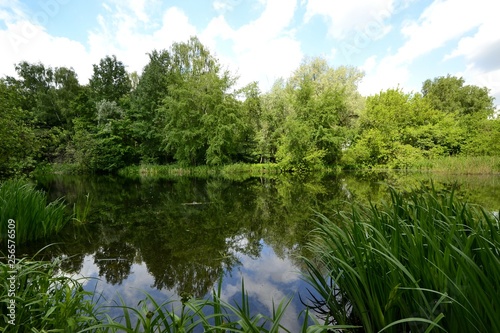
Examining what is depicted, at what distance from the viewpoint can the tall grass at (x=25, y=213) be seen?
12.0 feet

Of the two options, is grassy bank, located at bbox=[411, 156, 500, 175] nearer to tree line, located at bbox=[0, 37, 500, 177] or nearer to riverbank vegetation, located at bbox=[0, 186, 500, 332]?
tree line, located at bbox=[0, 37, 500, 177]

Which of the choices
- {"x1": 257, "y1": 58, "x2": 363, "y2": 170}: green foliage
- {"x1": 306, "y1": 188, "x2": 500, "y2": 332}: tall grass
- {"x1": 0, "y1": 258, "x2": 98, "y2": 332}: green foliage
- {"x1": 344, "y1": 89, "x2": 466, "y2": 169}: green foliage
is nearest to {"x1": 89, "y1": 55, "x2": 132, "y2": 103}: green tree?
{"x1": 257, "y1": 58, "x2": 363, "y2": 170}: green foliage

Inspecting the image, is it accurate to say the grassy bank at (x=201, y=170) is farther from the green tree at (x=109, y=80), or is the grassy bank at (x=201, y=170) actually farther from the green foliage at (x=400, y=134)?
the green tree at (x=109, y=80)

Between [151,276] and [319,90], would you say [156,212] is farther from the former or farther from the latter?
[319,90]

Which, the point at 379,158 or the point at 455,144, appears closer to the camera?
the point at 455,144

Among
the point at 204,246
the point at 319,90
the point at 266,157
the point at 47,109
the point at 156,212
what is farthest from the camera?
the point at 47,109

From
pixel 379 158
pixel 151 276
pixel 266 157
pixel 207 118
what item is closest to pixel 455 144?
pixel 379 158

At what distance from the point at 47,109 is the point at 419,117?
124 feet

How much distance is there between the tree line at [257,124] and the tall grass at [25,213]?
691 inches

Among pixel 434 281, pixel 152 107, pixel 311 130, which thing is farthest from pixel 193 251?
pixel 152 107

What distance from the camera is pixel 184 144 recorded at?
74.7 ft

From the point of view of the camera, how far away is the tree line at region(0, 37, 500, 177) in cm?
2133

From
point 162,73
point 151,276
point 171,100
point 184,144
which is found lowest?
point 151,276

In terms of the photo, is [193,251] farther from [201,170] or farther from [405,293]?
[201,170]
